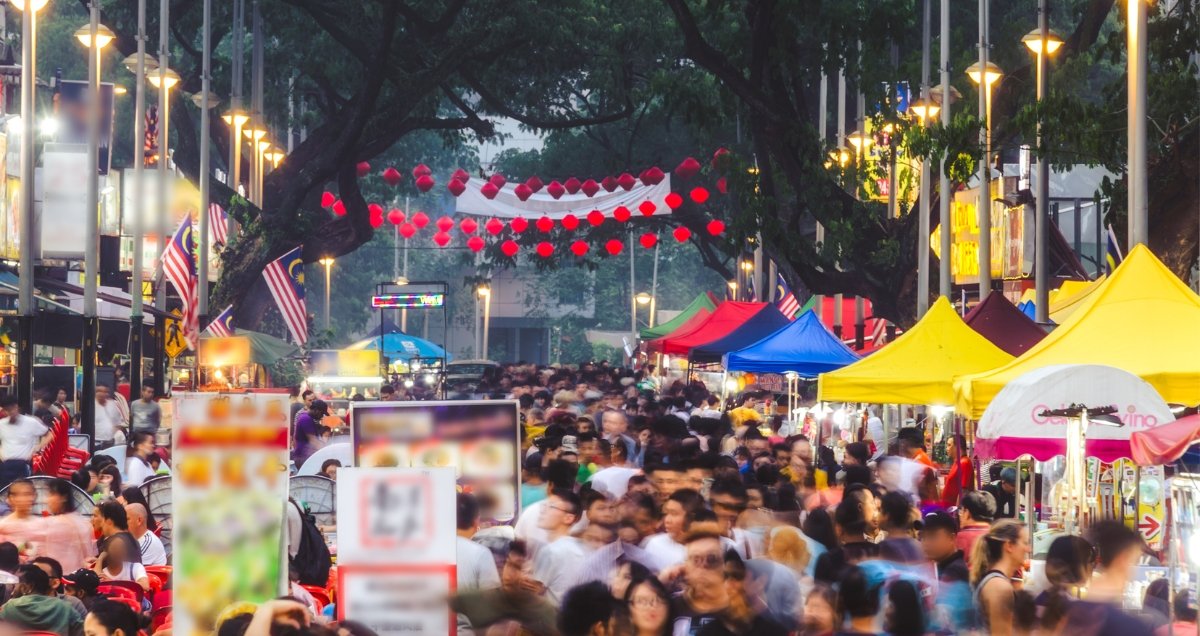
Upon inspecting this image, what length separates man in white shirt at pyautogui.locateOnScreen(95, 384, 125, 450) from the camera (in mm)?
27297

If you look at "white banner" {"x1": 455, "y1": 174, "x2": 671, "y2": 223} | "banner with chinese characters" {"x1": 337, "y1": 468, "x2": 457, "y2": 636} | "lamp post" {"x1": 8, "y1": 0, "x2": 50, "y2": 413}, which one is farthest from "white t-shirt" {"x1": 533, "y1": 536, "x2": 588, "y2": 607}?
"white banner" {"x1": 455, "y1": 174, "x2": 671, "y2": 223}

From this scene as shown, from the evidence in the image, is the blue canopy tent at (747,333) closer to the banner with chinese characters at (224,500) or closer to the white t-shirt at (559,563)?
the white t-shirt at (559,563)

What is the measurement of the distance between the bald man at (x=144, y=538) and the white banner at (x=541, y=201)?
30.5 metres

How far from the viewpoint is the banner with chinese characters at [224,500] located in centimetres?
819

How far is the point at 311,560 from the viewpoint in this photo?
12438mm

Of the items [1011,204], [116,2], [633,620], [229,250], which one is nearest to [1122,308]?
[633,620]

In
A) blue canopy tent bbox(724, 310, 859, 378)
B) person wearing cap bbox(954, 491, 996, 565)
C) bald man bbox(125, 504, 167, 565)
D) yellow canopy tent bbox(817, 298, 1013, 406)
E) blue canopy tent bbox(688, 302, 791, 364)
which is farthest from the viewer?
blue canopy tent bbox(688, 302, 791, 364)

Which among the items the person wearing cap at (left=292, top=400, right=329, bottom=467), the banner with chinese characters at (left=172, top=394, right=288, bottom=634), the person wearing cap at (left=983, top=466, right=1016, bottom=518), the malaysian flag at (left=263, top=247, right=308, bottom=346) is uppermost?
the malaysian flag at (left=263, top=247, right=308, bottom=346)

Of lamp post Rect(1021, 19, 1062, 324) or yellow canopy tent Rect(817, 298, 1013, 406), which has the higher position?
lamp post Rect(1021, 19, 1062, 324)

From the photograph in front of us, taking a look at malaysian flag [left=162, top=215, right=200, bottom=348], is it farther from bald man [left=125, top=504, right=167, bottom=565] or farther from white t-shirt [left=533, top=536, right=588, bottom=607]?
white t-shirt [left=533, top=536, right=588, bottom=607]

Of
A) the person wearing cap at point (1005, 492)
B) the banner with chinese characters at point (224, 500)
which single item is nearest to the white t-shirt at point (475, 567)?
the banner with chinese characters at point (224, 500)

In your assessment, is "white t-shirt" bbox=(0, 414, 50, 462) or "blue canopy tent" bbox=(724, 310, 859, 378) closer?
"white t-shirt" bbox=(0, 414, 50, 462)

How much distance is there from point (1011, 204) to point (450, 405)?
19571 millimetres

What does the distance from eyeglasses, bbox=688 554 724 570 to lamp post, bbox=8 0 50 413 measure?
16.7m
